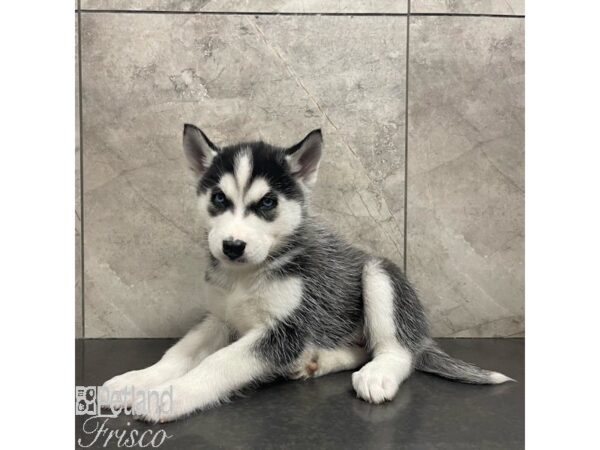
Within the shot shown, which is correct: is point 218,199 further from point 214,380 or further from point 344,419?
point 344,419

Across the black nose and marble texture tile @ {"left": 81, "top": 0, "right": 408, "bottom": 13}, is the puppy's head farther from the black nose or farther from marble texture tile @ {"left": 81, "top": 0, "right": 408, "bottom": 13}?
marble texture tile @ {"left": 81, "top": 0, "right": 408, "bottom": 13}

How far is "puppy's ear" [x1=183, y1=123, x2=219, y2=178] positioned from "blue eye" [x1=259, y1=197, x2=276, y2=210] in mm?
303

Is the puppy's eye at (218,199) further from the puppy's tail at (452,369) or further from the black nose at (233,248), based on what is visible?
the puppy's tail at (452,369)

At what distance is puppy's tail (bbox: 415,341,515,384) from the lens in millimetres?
2002

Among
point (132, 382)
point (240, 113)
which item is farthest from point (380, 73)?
point (132, 382)

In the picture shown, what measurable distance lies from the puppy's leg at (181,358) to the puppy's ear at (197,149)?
0.64m

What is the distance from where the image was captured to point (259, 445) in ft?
4.94

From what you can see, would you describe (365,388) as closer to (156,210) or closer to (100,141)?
(156,210)

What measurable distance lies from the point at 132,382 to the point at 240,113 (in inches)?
52.7

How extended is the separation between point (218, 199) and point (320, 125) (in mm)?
856

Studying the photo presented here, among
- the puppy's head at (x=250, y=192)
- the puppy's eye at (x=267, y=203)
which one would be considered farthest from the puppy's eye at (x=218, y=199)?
the puppy's eye at (x=267, y=203)

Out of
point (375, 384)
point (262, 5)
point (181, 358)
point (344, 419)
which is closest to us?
point (344, 419)

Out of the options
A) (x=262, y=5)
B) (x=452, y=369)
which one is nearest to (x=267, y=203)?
(x=452, y=369)

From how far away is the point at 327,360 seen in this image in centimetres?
210
